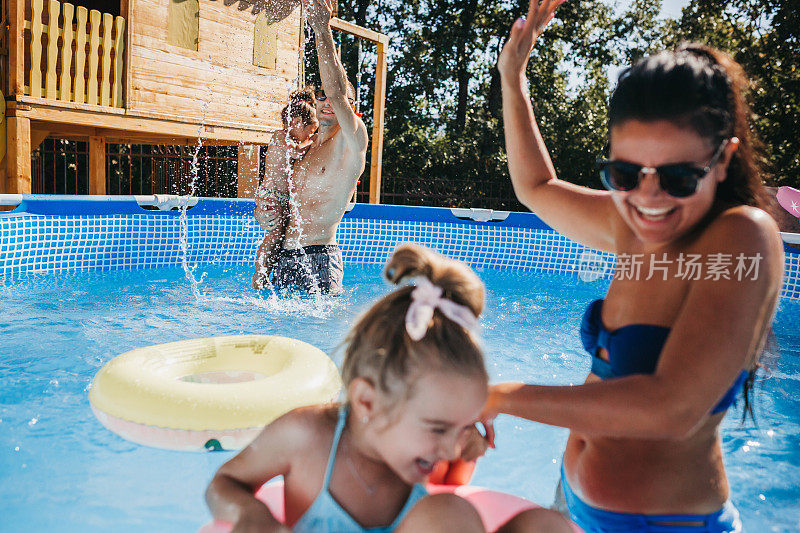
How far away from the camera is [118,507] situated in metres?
2.85

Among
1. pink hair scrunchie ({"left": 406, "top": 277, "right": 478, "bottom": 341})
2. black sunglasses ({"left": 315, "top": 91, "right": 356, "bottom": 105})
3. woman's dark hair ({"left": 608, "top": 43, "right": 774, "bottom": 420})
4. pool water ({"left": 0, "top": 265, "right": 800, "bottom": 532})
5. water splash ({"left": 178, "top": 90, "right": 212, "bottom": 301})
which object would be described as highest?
black sunglasses ({"left": 315, "top": 91, "right": 356, "bottom": 105})

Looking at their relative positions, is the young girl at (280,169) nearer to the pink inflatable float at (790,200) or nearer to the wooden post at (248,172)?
the wooden post at (248,172)

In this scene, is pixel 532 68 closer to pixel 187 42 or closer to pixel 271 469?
pixel 187 42

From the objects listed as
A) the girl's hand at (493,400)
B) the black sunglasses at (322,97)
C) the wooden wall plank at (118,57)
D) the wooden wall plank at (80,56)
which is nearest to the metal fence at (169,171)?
the wooden wall plank at (118,57)

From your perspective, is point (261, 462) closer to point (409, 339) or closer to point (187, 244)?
point (409, 339)

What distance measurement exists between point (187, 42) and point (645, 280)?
9904 millimetres

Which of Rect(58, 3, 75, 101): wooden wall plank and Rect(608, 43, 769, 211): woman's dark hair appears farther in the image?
Rect(58, 3, 75, 101): wooden wall plank

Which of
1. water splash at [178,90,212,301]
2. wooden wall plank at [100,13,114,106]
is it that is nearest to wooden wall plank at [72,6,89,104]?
wooden wall plank at [100,13,114,106]

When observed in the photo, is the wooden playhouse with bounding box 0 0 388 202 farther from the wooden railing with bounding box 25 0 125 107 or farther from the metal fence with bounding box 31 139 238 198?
the metal fence with bounding box 31 139 238 198

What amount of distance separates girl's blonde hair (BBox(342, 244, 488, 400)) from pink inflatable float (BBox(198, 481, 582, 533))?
0.31 meters

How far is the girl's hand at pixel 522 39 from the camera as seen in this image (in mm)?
1752

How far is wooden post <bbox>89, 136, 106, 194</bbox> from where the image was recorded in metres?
11.4

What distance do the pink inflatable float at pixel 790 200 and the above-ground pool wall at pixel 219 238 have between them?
140cm

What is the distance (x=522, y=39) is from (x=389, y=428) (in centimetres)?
105
